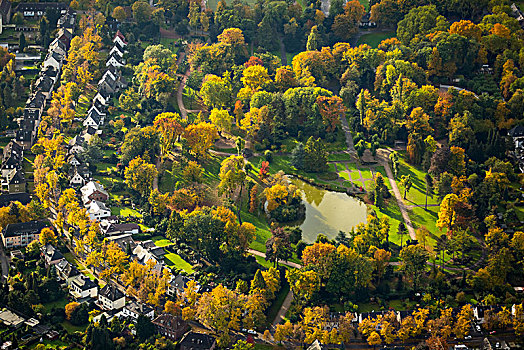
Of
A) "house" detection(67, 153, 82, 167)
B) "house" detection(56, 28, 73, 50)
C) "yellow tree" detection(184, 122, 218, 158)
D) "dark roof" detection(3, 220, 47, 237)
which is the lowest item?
"dark roof" detection(3, 220, 47, 237)

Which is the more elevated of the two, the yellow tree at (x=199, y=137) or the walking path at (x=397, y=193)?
the yellow tree at (x=199, y=137)

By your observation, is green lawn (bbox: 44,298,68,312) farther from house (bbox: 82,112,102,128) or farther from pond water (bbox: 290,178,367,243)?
house (bbox: 82,112,102,128)

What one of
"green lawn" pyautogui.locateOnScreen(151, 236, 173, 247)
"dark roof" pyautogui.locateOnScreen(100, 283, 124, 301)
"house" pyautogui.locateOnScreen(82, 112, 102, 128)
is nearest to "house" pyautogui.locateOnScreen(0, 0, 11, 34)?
"house" pyautogui.locateOnScreen(82, 112, 102, 128)

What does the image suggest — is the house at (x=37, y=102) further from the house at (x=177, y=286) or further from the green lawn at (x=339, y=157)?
the house at (x=177, y=286)

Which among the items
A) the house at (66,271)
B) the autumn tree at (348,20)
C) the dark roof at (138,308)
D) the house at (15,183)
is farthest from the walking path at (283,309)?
the autumn tree at (348,20)

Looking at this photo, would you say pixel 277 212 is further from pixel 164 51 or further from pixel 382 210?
pixel 164 51

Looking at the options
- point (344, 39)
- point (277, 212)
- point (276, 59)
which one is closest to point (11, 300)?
point (277, 212)
